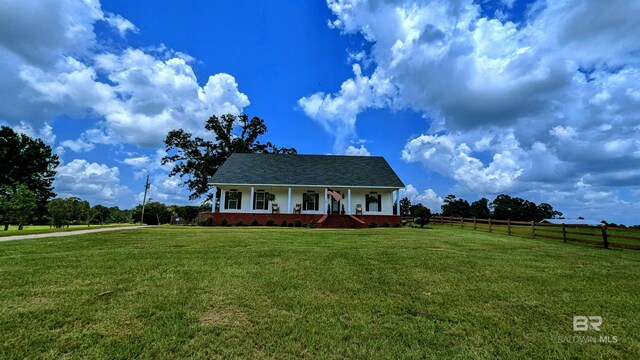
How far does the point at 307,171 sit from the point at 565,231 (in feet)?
65.4

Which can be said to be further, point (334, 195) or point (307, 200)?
point (307, 200)

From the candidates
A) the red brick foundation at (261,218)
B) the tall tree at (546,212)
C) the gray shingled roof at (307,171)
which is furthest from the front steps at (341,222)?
the tall tree at (546,212)

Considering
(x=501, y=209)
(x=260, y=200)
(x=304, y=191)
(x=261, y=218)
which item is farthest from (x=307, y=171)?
(x=501, y=209)

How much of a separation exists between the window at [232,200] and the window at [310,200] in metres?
5.90

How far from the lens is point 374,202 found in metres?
29.0

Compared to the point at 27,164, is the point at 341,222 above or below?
below

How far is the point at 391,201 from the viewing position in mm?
29125

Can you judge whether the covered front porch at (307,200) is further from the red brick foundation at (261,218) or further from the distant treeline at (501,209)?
the distant treeline at (501,209)

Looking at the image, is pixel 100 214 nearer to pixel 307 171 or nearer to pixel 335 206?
pixel 307 171

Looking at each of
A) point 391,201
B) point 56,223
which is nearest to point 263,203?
point 391,201

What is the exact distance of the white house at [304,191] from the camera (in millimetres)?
27688

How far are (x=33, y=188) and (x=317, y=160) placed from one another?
3943 cm

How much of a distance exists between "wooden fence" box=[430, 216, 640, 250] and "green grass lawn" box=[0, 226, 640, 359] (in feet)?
26.2

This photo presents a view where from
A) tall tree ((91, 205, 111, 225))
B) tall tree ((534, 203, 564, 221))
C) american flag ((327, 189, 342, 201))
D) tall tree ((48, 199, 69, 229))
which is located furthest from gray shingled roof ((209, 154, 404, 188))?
tall tree ((534, 203, 564, 221))
